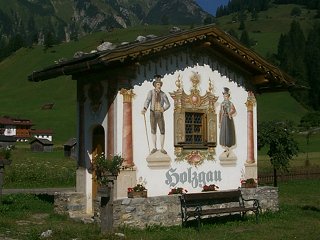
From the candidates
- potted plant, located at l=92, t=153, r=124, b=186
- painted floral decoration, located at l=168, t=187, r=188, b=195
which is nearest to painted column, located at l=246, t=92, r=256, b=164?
painted floral decoration, located at l=168, t=187, r=188, b=195

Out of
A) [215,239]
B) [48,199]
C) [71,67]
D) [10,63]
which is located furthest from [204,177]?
[10,63]

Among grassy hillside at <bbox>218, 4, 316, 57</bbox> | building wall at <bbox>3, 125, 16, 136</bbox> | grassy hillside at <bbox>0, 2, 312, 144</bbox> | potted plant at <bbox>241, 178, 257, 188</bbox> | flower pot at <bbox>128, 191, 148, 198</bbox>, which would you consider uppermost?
grassy hillside at <bbox>218, 4, 316, 57</bbox>

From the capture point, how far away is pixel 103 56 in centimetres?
1400

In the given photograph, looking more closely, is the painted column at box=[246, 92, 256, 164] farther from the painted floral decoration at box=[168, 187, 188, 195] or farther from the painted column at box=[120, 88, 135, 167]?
the painted column at box=[120, 88, 135, 167]

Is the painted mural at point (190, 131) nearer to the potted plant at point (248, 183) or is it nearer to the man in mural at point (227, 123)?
the man in mural at point (227, 123)

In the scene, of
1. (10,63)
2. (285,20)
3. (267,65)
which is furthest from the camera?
(285,20)

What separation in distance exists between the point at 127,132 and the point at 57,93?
10105cm

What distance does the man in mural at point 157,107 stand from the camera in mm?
15758

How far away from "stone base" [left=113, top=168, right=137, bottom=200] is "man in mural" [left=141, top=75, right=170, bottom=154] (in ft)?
3.32

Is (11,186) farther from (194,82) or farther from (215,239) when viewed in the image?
(215,239)

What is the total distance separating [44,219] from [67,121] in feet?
262

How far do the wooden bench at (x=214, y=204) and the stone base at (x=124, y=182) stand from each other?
153cm

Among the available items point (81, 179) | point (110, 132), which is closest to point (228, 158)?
point (110, 132)

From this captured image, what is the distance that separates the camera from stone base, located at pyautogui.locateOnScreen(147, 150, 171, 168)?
51.5 feet
